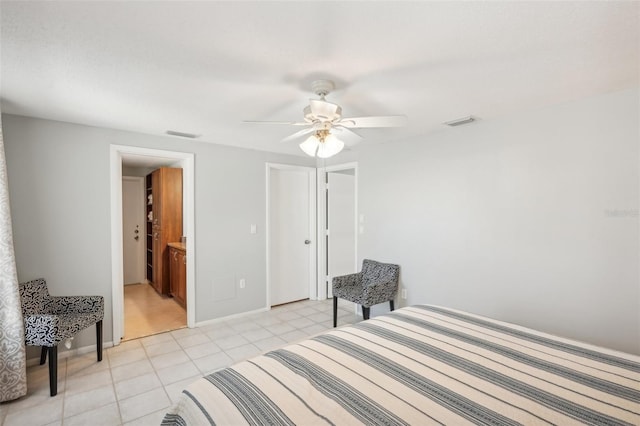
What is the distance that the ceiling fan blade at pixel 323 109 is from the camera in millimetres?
1805

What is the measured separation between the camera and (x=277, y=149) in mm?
4090

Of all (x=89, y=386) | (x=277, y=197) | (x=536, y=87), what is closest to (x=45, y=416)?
(x=89, y=386)

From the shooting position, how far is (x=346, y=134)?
2314 millimetres

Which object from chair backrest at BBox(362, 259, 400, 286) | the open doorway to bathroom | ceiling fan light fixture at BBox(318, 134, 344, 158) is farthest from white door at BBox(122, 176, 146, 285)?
ceiling fan light fixture at BBox(318, 134, 344, 158)

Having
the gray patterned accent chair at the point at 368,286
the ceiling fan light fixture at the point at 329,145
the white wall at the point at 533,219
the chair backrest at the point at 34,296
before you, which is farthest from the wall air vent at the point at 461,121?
the chair backrest at the point at 34,296

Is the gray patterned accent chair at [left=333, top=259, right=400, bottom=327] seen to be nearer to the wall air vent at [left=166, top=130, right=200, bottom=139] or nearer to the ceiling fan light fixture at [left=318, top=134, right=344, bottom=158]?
the ceiling fan light fixture at [left=318, top=134, right=344, bottom=158]

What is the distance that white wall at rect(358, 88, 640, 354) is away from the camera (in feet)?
7.18

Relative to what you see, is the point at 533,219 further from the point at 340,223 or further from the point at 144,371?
the point at 144,371

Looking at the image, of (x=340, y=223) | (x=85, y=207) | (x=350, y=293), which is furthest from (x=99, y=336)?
(x=340, y=223)

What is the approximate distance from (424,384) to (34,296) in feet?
10.2

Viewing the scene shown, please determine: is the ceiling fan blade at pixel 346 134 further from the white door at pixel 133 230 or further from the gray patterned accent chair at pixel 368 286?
the white door at pixel 133 230

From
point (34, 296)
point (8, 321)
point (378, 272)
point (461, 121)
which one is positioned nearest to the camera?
point (8, 321)

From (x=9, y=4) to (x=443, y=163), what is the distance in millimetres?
3255

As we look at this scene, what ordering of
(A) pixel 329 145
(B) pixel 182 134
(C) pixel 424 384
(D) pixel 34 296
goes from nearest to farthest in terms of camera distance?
1. (C) pixel 424 384
2. (A) pixel 329 145
3. (D) pixel 34 296
4. (B) pixel 182 134
